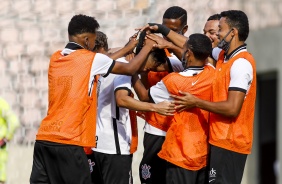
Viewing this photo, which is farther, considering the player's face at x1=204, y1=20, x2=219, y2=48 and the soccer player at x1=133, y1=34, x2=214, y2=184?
the player's face at x1=204, y1=20, x2=219, y2=48

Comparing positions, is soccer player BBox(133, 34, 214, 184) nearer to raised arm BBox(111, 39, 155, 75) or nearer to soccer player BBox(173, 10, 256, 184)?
soccer player BBox(173, 10, 256, 184)

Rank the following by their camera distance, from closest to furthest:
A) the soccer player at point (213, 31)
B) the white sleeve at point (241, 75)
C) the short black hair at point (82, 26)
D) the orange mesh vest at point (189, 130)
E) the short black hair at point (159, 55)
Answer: the white sleeve at point (241, 75) → the orange mesh vest at point (189, 130) → the short black hair at point (82, 26) → the short black hair at point (159, 55) → the soccer player at point (213, 31)

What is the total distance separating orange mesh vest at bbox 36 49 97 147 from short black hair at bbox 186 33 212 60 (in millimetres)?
721

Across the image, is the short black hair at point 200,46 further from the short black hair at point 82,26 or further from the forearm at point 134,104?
the short black hair at point 82,26

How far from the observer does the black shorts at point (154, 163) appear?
8.40 meters

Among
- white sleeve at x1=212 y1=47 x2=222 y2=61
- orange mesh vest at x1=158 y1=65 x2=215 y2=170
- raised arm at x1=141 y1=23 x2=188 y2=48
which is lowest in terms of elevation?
orange mesh vest at x1=158 y1=65 x2=215 y2=170

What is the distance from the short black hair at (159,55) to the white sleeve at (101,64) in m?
0.35

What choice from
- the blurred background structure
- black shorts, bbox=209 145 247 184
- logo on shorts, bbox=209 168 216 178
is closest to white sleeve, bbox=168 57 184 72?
black shorts, bbox=209 145 247 184

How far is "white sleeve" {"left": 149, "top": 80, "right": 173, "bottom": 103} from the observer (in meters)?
7.92

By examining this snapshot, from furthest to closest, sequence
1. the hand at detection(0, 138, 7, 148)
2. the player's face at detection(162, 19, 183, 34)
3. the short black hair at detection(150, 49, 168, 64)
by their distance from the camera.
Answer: the hand at detection(0, 138, 7, 148) → the player's face at detection(162, 19, 183, 34) → the short black hair at detection(150, 49, 168, 64)

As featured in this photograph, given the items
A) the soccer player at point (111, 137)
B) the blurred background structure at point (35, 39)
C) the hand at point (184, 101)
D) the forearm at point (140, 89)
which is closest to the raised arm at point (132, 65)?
the forearm at point (140, 89)

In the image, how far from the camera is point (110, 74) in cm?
844

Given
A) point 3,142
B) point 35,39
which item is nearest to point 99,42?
point 3,142

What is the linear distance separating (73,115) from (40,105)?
8.58 feet
